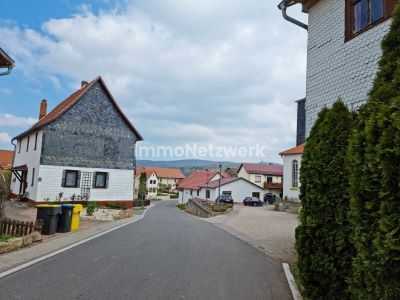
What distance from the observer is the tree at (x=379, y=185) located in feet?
9.32

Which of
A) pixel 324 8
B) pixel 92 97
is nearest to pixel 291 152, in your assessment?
pixel 92 97

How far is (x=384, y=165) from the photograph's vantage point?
290 centimetres

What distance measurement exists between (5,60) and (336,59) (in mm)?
11930

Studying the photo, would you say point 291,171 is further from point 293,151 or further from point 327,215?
point 327,215

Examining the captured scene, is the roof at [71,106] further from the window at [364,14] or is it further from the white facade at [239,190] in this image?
the window at [364,14]

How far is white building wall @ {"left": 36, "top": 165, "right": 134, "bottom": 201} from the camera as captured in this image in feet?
78.5

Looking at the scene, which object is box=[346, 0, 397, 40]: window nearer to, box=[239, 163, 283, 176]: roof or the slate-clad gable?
the slate-clad gable

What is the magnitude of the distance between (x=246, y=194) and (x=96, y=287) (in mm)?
46308

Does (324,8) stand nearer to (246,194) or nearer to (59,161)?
(59,161)

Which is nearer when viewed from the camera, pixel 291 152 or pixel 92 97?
pixel 92 97

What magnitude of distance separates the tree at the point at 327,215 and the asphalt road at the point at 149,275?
938mm

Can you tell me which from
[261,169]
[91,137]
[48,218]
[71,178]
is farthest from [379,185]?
[261,169]

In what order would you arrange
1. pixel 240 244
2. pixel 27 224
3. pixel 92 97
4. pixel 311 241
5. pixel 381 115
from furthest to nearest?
pixel 92 97 → pixel 240 244 → pixel 27 224 → pixel 311 241 → pixel 381 115

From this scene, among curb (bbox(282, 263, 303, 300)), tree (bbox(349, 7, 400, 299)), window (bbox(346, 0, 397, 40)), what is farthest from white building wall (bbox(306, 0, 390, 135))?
curb (bbox(282, 263, 303, 300))
